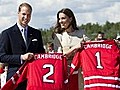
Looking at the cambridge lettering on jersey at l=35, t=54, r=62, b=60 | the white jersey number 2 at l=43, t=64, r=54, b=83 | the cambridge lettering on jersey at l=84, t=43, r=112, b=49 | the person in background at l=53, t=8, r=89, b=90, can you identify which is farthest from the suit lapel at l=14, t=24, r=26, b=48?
the cambridge lettering on jersey at l=84, t=43, r=112, b=49

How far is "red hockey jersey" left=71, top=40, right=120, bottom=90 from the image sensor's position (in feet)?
25.7

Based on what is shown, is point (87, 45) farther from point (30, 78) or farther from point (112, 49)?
point (30, 78)

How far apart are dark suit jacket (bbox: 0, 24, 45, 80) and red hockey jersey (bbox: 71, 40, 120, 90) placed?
0.84 meters

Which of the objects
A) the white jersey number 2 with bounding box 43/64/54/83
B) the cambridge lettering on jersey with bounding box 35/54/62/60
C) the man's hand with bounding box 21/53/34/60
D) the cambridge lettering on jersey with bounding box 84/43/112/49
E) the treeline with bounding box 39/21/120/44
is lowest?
the treeline with bounding box 39/21/120/44

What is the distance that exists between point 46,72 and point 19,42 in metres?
0.72

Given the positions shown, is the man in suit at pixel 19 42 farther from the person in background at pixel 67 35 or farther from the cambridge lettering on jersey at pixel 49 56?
the person in background at pixel 67 35

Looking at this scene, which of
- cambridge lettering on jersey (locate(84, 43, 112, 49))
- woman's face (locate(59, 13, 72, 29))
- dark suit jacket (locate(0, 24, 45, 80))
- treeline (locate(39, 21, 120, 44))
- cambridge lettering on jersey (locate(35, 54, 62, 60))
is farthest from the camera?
treeline (locate(39, 21, 120, 44))

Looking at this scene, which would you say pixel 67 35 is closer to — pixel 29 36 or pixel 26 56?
pixel 29 36

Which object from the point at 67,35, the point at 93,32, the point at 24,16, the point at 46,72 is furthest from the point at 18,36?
the point at 93,32

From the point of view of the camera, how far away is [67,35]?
7.77 metres

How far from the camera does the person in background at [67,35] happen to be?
766 centimetres

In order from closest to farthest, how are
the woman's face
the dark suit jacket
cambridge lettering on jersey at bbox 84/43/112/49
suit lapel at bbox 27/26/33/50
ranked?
the dark suit jacket, suit lapel at bbox 27/26/33/50, the woman's face, cambridge lettering on jersey at bbox 84/43/112/49

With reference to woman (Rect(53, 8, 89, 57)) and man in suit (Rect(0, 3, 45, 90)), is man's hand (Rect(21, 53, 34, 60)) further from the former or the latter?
woman (Rect(53, 8, 89, 57))

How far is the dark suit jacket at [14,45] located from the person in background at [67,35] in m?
0.50
